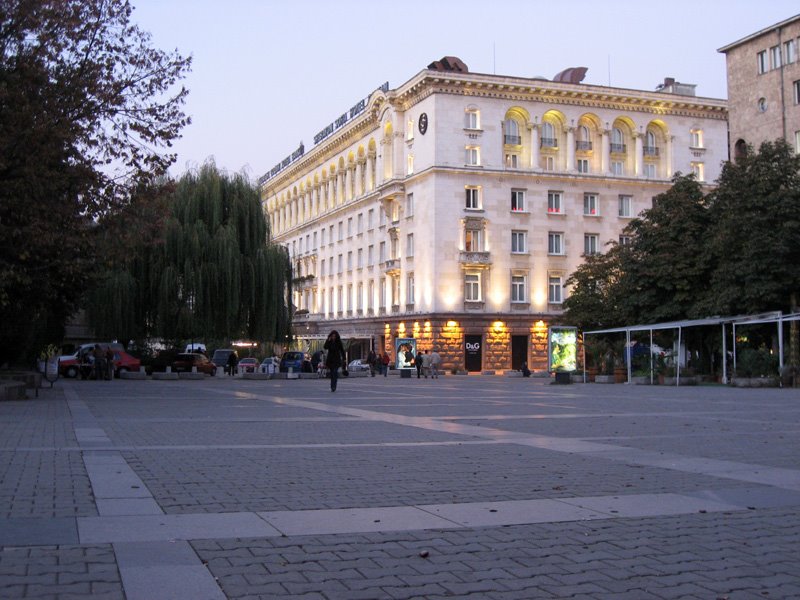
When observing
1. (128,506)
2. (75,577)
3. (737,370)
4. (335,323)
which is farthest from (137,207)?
(335,323)

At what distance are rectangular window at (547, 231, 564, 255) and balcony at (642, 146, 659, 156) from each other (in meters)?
11.2

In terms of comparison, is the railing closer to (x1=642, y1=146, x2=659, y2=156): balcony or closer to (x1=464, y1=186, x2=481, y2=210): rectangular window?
(x1=464, y1=186, x2=481, y2=210): rectangular window

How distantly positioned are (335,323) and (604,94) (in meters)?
33.2

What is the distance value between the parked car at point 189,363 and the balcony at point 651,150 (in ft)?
139

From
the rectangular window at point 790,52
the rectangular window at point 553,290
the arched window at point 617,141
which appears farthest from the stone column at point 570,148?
the rectangular window at point 790,52

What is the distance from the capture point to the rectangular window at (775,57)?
57.0 metres

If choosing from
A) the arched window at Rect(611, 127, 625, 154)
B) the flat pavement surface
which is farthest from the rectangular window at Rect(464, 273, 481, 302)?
the flat pavement surface

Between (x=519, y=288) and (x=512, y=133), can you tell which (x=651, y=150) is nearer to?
(x=512, y=133)

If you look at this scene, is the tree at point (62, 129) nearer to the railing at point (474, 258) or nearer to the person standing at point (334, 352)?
the person standing at point (334, 352)

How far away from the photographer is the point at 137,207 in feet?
80.9

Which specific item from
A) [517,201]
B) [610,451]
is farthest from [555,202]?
[610,451]

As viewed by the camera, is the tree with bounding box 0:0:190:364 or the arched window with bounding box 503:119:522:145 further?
the arched window with bounding box 503:119:522:145

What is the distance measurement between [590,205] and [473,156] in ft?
36.0

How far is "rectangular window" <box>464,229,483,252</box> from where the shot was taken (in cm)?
7088
